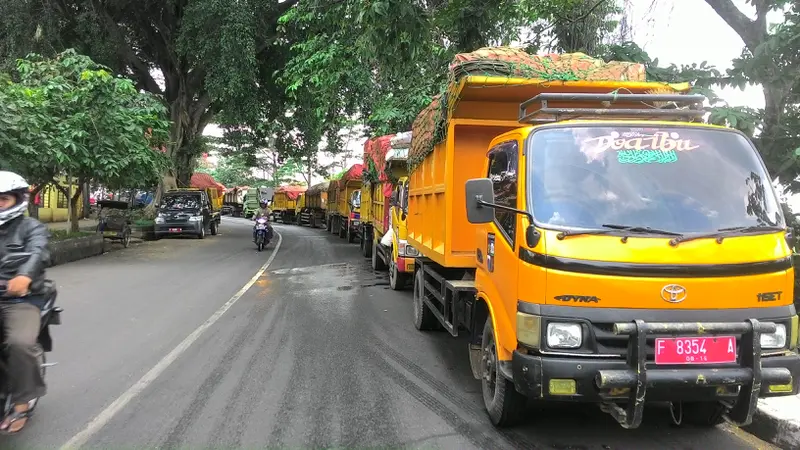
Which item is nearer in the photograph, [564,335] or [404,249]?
[564,335]

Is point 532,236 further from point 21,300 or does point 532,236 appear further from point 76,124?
point 76,124

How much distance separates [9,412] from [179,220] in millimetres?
20085

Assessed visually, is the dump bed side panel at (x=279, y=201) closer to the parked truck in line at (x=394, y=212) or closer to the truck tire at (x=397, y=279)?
the parked truck in line at (x=394, y=212)

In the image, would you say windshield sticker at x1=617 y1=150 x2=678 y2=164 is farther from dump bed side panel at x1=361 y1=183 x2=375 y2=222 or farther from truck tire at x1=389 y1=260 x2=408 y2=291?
dump bed side panel at x1=361 y1=183 x2=375 y2=222

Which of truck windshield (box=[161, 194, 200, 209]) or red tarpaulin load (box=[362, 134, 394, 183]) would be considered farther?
truck windshield (box=[161, 194, 200, 209])

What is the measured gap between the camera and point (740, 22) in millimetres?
8461

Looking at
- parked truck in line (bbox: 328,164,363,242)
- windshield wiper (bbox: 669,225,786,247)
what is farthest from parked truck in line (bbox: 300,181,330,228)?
windshield wiper (bbox: 669,225,786,247)

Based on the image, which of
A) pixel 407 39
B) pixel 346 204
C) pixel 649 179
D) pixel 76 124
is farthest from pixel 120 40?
pixel 649 179

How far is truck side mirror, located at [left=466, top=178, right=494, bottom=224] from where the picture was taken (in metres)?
4.11

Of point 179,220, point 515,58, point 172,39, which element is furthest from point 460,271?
point 172,39

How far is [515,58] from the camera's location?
5461 mm

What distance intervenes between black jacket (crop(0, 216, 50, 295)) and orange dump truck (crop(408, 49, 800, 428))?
3035 millimetres

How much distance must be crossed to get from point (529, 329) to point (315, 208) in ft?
112

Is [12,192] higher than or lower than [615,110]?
lower
